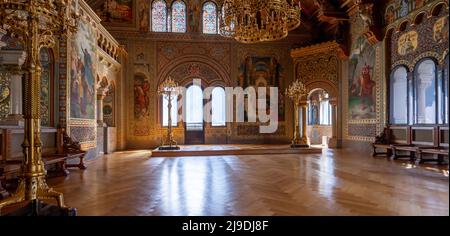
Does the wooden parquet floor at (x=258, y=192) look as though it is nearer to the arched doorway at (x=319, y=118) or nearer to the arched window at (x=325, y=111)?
the arched doorway at (x=319, y=118)

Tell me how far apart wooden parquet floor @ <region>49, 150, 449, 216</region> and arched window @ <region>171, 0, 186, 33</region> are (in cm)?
1071


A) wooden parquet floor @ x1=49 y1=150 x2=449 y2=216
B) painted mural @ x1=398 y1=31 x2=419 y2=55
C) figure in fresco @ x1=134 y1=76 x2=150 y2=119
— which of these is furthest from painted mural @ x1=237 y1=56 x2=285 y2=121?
wooden parquet floor @ x1=49 y1=150 x2=449 y2=216

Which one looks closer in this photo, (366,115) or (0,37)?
(0,37)

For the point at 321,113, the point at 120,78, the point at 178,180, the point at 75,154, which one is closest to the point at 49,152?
the point at 75,154

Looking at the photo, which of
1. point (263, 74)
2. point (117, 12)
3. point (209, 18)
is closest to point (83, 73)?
point (117, 12)

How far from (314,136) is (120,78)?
12.9 meters

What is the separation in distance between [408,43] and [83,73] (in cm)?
1094

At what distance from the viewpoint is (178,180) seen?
580 cm

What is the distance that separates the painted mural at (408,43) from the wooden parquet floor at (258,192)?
4593 mm

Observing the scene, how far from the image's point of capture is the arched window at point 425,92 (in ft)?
29.3

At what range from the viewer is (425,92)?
928 cm

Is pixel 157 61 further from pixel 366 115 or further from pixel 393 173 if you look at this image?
pixel 393 173

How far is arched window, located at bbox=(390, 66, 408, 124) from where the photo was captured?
399 inches

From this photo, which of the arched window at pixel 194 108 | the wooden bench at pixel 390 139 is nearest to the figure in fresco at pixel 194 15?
the arched window at pixel 194 108
